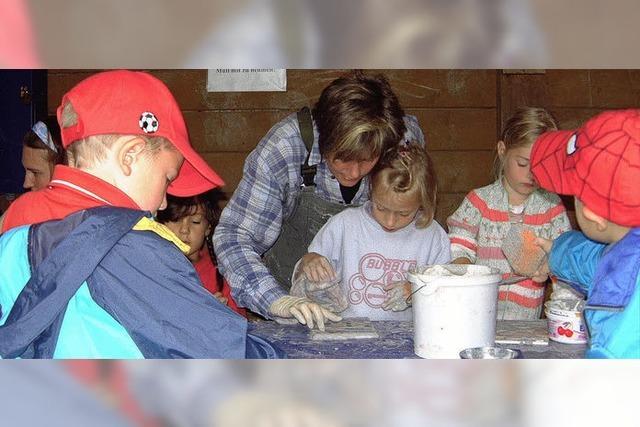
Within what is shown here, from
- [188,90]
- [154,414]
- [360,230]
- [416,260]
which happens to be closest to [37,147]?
[188,90]

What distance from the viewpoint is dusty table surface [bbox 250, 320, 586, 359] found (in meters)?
2.02

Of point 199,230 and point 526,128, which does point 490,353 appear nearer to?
point 526,128

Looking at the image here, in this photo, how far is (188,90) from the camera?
4328 mm

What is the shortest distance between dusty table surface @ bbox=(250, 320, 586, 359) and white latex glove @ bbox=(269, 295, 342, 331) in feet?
0.13

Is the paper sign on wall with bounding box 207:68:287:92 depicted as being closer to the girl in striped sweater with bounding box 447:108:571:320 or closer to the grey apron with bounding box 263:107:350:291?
the grey apron with bounding box 263:107:350:291

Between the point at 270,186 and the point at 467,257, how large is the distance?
0.82 metres

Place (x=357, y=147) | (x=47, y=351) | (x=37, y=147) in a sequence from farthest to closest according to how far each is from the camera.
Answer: (x=37, y=147), (x=357, y=147), (x=47, y=351)

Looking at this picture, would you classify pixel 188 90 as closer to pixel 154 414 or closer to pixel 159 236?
pixel 159 236

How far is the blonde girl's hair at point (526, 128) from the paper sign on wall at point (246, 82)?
1540 mm

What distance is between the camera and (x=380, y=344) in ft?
7.03

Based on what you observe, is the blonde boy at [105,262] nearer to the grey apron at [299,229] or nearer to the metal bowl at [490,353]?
the metal bowl at [490,353]
